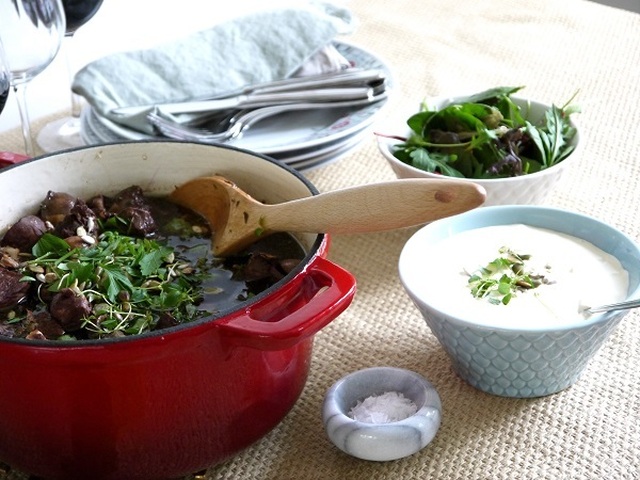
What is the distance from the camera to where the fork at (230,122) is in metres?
1.38

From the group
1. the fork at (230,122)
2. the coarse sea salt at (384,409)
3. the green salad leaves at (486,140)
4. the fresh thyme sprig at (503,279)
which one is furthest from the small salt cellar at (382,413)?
the fork at (230,122)

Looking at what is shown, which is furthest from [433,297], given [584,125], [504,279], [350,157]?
[584,125]

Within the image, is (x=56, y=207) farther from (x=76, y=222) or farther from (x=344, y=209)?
(x=344, y=209)

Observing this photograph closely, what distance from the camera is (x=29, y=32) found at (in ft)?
4.23

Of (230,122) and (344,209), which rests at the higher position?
(344,209)

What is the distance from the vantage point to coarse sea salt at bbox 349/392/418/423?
3.03 ft

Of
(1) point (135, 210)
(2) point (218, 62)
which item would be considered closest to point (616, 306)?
(1) point (135, 210)

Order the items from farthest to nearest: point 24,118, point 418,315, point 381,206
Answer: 1. point 24,118
2. point 418,315
3. point 381,206

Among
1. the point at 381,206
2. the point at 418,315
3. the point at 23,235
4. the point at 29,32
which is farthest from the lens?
the point at 29,32

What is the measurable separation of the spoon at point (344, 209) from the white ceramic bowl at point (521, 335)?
0.37 ft

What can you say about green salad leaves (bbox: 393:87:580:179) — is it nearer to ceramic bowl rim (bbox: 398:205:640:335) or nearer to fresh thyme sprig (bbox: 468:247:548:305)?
ceramic bowl rim (bbox: 398:205:640:335)

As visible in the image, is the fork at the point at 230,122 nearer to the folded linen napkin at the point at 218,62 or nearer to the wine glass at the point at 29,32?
the folded linen napkin at the point at 218,62

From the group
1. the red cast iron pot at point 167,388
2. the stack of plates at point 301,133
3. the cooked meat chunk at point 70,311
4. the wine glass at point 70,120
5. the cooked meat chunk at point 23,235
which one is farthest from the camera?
the wine glass at point 70,120

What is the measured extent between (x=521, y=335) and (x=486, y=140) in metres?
0.40
